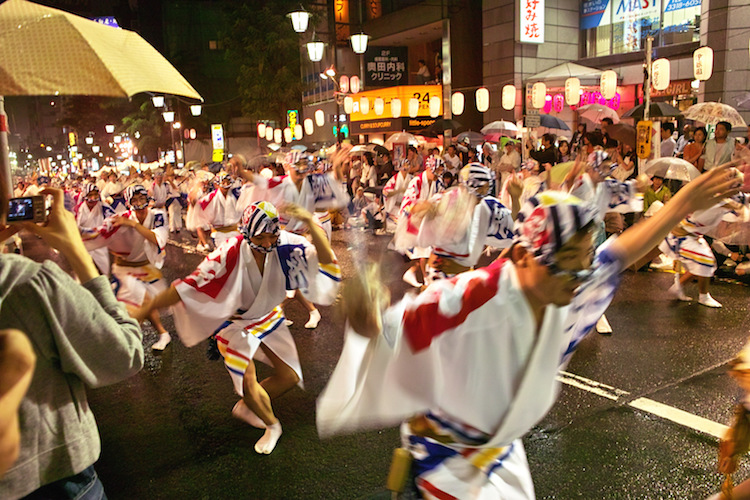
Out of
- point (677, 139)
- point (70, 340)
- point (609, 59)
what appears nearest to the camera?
point (70, 340)

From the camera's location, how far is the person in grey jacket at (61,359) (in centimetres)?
155

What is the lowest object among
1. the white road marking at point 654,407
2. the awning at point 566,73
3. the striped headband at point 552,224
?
the white road marking at point 654,407

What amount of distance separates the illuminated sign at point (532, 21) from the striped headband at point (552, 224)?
2084cm

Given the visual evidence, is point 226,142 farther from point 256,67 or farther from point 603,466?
point 603,466

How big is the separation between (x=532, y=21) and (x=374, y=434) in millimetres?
19824

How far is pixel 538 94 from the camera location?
687 inches

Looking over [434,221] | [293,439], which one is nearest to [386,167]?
[434,221]

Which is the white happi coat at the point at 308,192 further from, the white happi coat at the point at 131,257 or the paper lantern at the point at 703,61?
the paper lantern at the point at 703,61

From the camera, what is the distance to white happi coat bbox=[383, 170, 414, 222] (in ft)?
40.8

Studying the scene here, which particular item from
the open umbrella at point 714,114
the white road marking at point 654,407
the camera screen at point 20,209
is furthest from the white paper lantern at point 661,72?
the camera screen at point 20,209

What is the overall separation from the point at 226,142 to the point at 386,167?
26.8 meters

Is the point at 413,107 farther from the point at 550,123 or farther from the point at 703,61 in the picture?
the point at 703,61

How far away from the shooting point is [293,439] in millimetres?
4262

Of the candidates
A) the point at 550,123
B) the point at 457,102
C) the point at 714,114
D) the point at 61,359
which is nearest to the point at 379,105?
the point at 457,102
